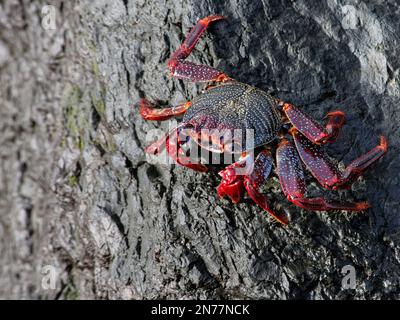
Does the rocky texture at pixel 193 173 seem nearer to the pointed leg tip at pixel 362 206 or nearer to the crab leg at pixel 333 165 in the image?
the pointed leg tip at pixel 362 206

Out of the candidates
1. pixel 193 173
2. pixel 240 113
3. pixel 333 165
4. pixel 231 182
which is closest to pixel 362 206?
pixel 333 165

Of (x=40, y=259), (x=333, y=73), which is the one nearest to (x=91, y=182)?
(x=40, y=259)
